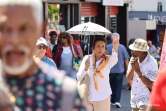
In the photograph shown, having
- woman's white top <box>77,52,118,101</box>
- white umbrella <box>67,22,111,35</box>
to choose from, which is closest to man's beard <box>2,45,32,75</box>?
woman's white top <box>77,52,118,101</box>

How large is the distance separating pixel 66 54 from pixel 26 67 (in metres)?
9.08

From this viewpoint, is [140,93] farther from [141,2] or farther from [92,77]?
[141,2]

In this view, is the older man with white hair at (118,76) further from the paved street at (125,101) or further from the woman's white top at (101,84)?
the woman's white top at (101,84)

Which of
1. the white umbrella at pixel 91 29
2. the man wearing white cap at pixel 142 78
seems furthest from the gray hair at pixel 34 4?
the white umbrella at pixel 91 29

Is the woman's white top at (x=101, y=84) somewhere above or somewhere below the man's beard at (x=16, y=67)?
below

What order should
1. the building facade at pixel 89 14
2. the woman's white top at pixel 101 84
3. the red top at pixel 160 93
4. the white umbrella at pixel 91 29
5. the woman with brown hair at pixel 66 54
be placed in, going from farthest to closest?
the building facade at pixel 89 14
the white umbrella at pixel 91 29
the woman with brown hair at pixel 66 54
the woman's white top at pixel 101 84
the red top at pixel 160 93

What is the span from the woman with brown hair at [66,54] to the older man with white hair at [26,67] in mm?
8743

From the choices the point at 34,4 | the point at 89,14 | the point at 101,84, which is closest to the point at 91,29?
the point at 101,84

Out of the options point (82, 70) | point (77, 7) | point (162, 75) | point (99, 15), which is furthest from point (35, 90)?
point (99, 15)

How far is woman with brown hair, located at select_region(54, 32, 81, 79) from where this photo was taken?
11258 millimetres

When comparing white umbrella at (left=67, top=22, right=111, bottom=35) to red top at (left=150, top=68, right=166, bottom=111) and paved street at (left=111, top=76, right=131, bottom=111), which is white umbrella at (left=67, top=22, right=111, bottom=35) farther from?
red top at (left=150, top=68, right=166, bottom=111)

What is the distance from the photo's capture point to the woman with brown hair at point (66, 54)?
11.3 m

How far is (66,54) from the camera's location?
11.4 metres

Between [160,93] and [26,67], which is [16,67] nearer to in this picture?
[26,67]
